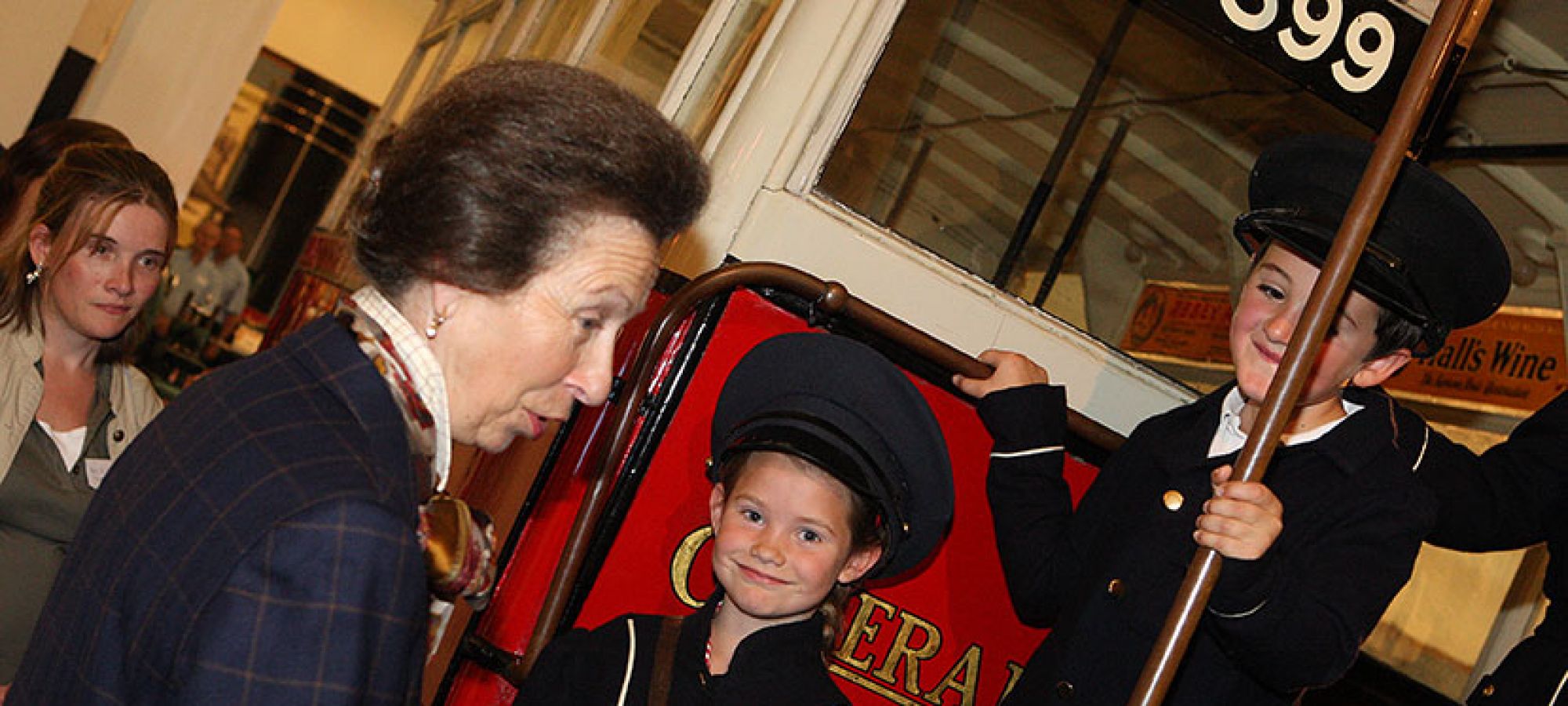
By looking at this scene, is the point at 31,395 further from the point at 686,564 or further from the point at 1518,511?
the point at 1518,511

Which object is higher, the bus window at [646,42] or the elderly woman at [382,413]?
the bus window at [646,42]

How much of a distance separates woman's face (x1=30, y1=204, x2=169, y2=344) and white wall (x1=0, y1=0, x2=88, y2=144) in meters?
3.76

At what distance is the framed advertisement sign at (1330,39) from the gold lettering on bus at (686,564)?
3.99 feet

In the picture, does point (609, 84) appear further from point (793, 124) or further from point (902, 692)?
point (902, 692)

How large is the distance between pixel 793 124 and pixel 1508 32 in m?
1.91

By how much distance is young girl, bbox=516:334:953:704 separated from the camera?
6.85 feet

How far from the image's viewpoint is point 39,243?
9.21 ft

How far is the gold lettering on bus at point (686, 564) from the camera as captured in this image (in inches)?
91.7

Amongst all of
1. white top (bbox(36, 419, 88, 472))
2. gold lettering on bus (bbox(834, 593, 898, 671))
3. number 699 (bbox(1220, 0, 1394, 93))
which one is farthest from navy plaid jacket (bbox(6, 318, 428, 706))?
number 699 (bbox(1220, 0, 1394, 93))

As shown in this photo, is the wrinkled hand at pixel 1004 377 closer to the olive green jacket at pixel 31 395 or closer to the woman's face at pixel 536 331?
the woman's face at pixel 536 331

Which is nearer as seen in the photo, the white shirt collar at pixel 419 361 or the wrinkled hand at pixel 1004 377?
the white shirt collar at pixel 419 361

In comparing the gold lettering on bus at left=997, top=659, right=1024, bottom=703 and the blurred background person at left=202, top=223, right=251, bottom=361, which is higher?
the gold lettering on bus at left=997, top=659, right=1024, bottom=703

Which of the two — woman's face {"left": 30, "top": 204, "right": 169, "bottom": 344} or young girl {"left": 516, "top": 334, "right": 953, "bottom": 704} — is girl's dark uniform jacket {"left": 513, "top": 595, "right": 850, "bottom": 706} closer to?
young girl {"left": 516, "top": 334, "right": 953, "bottom": 704}

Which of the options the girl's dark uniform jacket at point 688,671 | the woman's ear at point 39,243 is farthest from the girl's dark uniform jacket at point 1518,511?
the woman's ear at point 39,243
